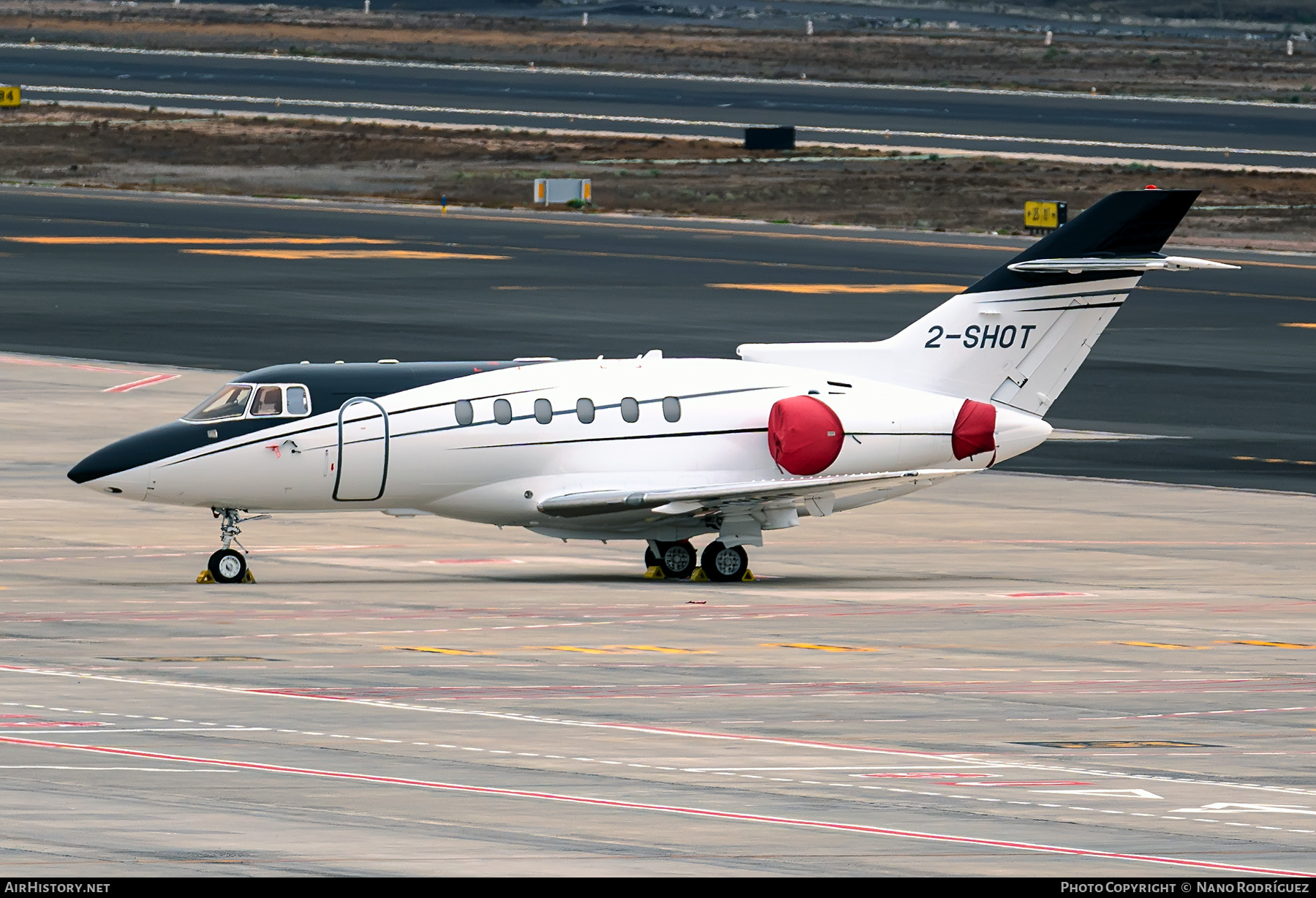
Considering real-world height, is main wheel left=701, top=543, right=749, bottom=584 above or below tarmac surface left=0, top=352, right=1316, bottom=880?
above

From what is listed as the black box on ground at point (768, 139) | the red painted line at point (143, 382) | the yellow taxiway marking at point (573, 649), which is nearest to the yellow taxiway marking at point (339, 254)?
the red painted line at point (143, 382)

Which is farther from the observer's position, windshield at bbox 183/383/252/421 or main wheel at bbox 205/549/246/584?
windshield at bbox 183/383/252/421

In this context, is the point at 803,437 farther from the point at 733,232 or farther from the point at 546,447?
the point at 733,232

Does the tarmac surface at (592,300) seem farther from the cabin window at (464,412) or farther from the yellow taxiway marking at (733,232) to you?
the cabin window at (464,412)

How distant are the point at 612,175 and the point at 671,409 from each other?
9262cm

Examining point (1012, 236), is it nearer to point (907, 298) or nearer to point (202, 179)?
point (907, 298)

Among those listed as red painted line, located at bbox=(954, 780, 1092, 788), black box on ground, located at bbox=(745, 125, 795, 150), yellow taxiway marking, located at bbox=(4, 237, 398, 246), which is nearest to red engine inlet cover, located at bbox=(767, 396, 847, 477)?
red painted line, located at bbox=(954, 780, 1092, 788)

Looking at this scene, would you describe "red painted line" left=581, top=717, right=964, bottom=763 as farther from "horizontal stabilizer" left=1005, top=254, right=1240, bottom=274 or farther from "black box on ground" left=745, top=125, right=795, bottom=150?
"black box on ground" left=745, top=125, right=795, bottom=150

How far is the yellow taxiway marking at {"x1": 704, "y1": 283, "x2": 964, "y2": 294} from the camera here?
9281 centimetres

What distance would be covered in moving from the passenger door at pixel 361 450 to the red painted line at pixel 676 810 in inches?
536

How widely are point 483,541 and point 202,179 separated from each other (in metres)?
91.4

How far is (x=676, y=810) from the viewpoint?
2395cm

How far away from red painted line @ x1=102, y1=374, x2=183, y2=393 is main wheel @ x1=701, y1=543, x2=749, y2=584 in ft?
87.4

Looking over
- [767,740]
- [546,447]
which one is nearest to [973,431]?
[546,447]
